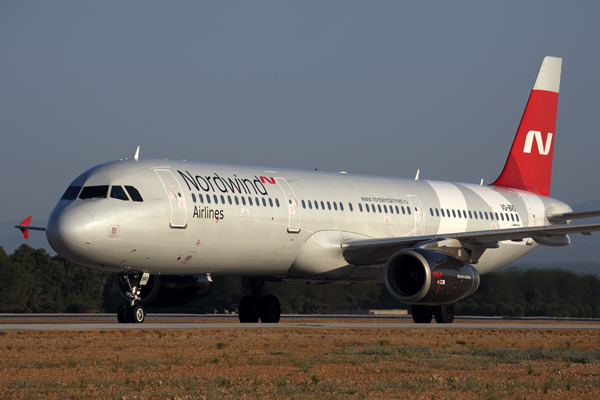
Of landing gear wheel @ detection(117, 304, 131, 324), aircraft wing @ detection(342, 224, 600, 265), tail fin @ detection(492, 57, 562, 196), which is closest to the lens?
landing gear wheel @ detection(117, 304, 131, 324)

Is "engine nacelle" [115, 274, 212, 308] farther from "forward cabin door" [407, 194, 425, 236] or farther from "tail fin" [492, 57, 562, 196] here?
"tail fin" [492, 57, 562, 196]

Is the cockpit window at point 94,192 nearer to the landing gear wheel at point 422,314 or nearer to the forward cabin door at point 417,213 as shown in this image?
the landing gear wheel at point 422,314

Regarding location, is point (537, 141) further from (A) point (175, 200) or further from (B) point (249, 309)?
(A) point (175, 200)

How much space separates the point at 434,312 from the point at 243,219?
24.0 feet

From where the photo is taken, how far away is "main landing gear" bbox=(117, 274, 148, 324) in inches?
800

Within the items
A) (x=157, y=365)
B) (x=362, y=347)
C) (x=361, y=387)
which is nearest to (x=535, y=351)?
(x=362, y=347)

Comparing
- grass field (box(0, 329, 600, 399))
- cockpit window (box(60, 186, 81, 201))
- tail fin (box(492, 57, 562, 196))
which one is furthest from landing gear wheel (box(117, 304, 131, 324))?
tail fin (box(492, 57, 562, 196))

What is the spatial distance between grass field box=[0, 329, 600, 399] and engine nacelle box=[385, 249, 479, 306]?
4.09 m

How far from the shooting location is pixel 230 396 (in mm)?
8453

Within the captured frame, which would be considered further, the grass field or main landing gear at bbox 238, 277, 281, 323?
main landing gear at bbox 238, 277, 281, 323

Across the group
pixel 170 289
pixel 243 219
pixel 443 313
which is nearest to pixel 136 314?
pixel 170 289

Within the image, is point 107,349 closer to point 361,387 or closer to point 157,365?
point 157,365

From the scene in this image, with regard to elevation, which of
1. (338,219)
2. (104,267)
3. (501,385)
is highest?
(338,219)

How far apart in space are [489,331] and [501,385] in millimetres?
10640
